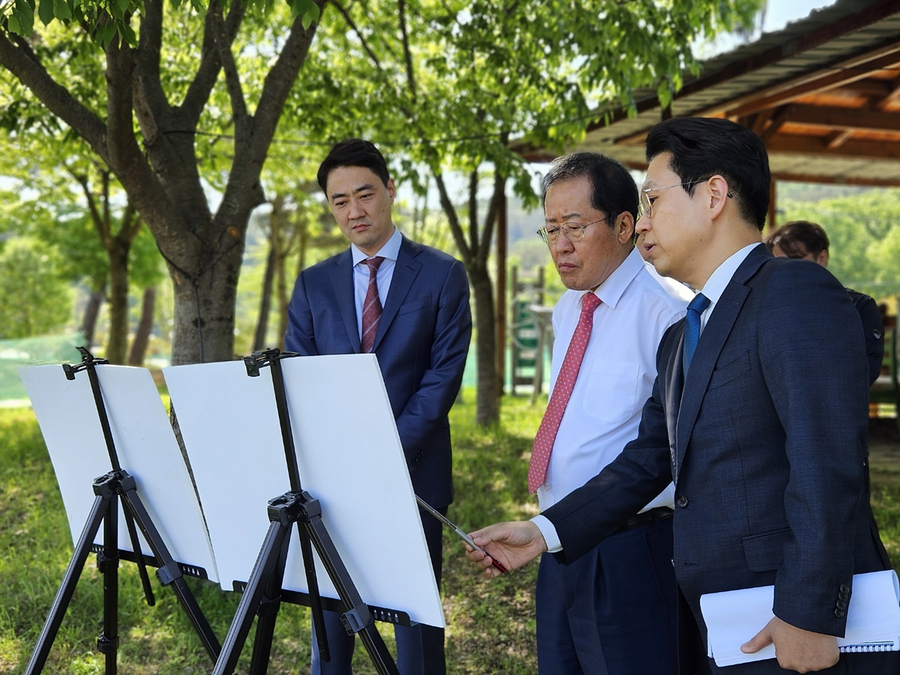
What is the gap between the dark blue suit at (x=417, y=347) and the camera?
9.55 ft

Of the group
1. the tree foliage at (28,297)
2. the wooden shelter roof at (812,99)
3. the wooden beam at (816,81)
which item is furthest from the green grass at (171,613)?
the tree foliage at (28,297)

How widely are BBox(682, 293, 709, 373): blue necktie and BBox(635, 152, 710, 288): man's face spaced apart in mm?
38

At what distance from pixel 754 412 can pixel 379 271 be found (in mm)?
1742

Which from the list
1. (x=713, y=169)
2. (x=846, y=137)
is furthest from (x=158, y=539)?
(x=846, y=137)

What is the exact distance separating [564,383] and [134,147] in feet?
9.46

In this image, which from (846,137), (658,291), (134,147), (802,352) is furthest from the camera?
(846,137)

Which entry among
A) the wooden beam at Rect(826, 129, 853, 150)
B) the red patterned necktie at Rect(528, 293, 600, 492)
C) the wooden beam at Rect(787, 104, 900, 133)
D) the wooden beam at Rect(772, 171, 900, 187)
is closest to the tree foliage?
the wooden beam at Rect(772, 171, 900, 187)

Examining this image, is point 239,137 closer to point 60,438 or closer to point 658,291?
point 60,438

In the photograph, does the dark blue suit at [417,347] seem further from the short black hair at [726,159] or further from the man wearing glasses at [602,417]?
the short black hair at [726,159]

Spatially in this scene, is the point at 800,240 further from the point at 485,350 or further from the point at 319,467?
the point at 485,350

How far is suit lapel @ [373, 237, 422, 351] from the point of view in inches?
117

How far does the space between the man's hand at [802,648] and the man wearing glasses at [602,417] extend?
25.4 inches

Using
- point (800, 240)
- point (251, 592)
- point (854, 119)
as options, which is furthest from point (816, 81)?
point (251, 592)

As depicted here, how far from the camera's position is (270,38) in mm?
10070
